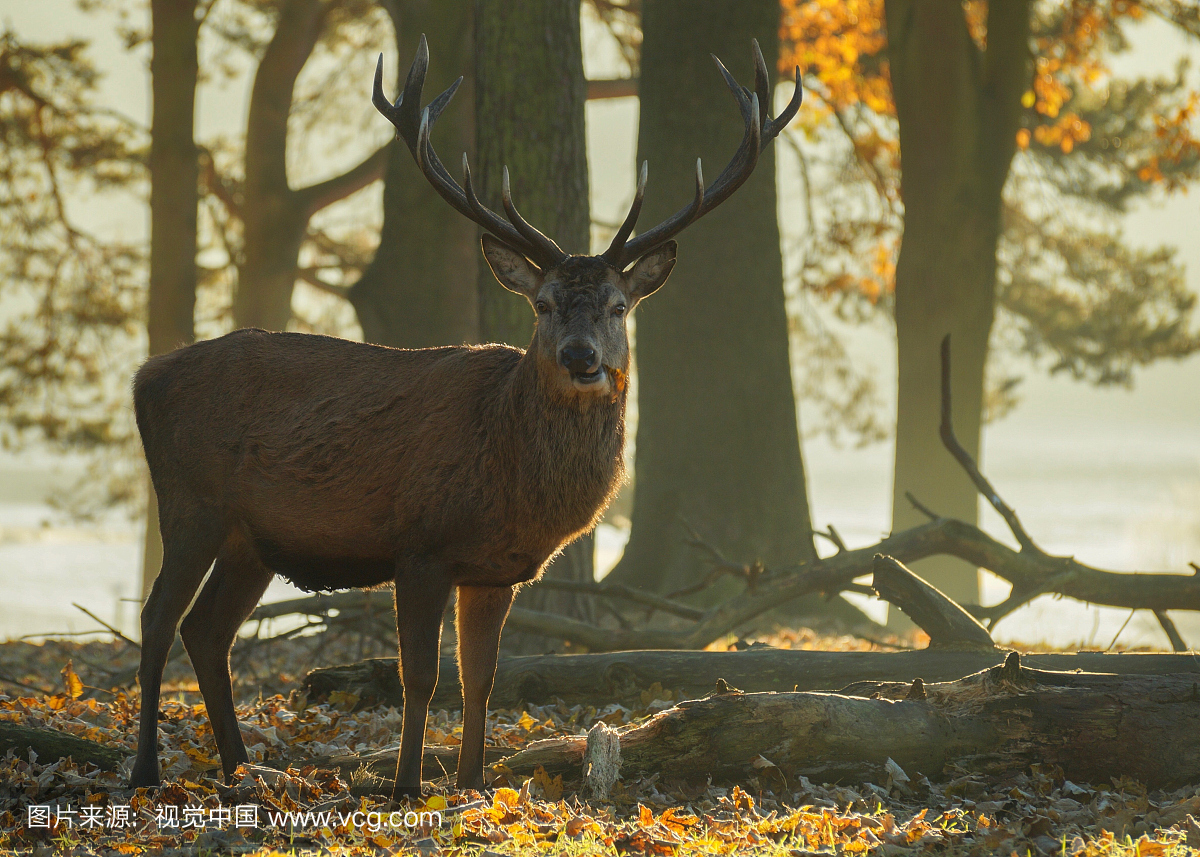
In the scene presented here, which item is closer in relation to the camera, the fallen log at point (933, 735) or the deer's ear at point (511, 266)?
the fallen log at point (933, 735)

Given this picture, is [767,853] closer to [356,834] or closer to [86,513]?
[356,834]

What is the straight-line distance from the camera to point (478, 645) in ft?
16.9

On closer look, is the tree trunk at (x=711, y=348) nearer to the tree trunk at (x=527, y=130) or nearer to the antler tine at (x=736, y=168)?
the tree trunk at (x=527, y=130)

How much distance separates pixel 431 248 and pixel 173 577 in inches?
308

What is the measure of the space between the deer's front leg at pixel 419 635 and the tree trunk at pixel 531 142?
121 inches

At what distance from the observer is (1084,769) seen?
460 cm

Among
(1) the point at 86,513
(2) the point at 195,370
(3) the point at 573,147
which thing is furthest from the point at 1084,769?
(1) the point at 86,513

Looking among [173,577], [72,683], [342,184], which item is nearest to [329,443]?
[173,577]

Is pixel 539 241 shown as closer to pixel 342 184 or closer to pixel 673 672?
pixel 673 672

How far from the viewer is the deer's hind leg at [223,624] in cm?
536

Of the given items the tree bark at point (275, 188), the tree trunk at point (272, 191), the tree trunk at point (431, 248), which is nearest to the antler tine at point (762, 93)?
the tree trunk at point (431, 248)

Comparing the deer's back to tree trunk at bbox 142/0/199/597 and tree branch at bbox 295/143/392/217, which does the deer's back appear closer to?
tree trunk at bbox 142/0/199/597

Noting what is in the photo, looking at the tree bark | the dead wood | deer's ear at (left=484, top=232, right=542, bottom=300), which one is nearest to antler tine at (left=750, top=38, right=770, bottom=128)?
deer's ear at (left=484, top=232, right=542, bottom=300)

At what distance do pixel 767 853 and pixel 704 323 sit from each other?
289 inches
